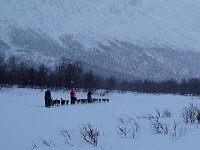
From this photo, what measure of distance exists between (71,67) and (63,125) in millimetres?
81411

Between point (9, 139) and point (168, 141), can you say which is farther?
point (9, 139)

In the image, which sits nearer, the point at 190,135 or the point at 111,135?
the point at 190,135

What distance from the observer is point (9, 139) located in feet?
46.1

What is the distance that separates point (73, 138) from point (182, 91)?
137m

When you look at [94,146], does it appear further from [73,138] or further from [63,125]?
[63,125]

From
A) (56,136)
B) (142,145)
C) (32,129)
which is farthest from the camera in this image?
(32,129)

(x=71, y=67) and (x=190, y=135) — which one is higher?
(x=71, y=67)

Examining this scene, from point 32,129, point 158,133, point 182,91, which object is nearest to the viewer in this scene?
point 158,133

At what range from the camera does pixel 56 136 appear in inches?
575

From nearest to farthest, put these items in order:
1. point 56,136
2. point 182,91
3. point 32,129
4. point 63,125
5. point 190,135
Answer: point 190,135
point 56,136
point 32,129
point 63,125
point 182,91

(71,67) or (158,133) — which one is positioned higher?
(71,67)

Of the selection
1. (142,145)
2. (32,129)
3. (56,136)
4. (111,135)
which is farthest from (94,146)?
(32,129)

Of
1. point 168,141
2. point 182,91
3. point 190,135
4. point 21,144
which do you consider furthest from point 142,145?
point 182,91

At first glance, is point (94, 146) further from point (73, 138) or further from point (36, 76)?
point (36, 76)
